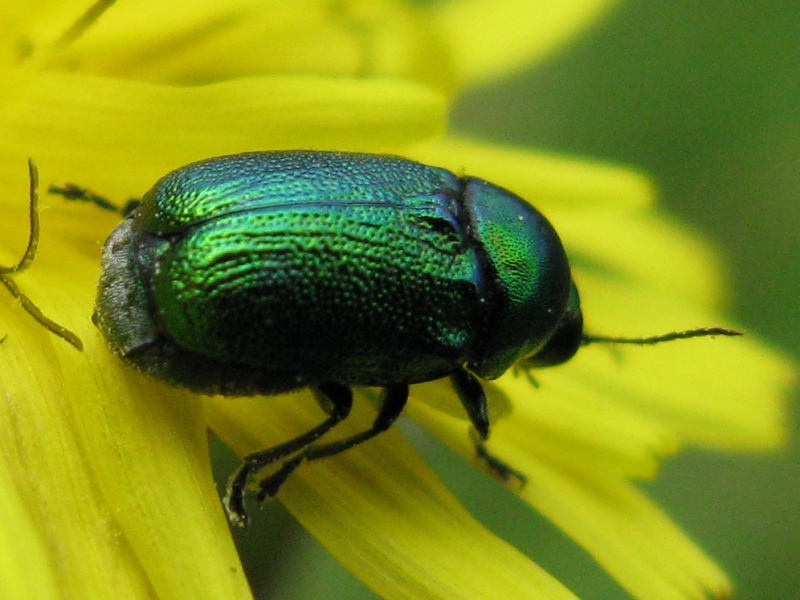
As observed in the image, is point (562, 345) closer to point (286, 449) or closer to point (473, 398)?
point (473, 398)

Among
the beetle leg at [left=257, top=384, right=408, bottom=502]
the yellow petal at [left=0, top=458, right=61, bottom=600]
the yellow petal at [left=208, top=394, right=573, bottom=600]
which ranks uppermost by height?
the yellow petal at [left=0, top=458, right=61, bottom=600]

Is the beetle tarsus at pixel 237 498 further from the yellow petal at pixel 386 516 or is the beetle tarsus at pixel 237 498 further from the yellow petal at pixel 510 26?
the yellow petal at pixel 510 26

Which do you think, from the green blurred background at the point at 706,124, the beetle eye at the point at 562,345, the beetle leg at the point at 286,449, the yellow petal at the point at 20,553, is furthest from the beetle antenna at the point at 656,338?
the yellow petal at the point at 20,553

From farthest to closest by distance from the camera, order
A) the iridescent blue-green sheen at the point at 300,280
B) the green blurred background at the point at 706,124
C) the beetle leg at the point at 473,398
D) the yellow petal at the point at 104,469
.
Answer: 1. the green blurred background at the point at 706,124
2. the beetle leg at the point at 473,398
3. the iridescent blue-green sheen at the point at 300,280
4. the yellow petal at the point at 104,469

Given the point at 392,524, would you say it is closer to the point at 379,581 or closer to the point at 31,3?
the point at 379,581

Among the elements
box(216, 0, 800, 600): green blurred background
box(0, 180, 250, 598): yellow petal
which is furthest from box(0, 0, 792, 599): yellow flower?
box(216, 0, 800, 600): green blurred background

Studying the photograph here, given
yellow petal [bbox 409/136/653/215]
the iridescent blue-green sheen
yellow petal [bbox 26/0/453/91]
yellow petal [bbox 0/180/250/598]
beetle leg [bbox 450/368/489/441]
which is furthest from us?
yellow petal [bbox 409/136/653/215]

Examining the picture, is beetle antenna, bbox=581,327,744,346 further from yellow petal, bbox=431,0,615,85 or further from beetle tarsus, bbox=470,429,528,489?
yellow petal, bbox=431,0,615,85
